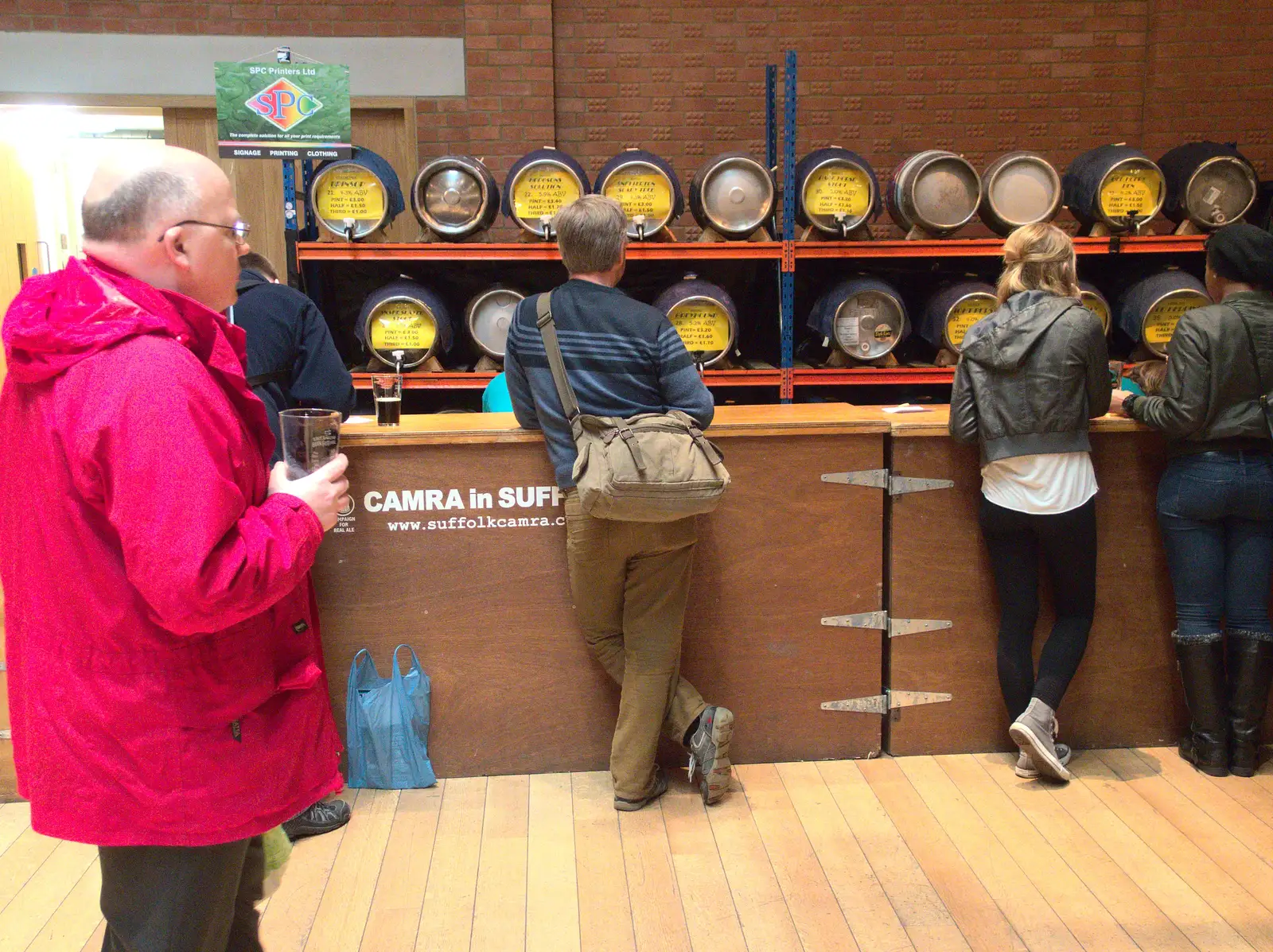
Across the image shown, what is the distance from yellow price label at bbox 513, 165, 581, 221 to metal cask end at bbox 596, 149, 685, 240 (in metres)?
0.17

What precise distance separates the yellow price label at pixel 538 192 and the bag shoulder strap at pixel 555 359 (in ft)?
6.22

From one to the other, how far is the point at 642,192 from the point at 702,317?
1.95 feet

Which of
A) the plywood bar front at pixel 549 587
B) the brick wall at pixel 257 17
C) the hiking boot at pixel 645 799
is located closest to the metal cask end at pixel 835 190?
the plywood bar front at pixel 549 587

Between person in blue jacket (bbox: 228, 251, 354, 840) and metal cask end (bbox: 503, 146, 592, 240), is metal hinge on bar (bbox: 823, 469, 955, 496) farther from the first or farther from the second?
metal cask end (bbox: 503, 146, 592, 240)

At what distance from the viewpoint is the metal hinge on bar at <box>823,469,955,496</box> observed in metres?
3.35

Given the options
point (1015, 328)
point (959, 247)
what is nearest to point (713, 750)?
point (1015, 328)

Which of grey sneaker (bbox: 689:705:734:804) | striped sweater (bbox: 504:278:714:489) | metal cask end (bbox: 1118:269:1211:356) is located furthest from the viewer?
metal cask end (bbox: 1118:269:1211:356)

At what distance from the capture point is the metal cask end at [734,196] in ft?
15.7

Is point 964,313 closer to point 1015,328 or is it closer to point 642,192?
point 642,192

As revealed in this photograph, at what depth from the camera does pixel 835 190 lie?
4777 millimetres

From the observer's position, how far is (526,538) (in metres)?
3.31

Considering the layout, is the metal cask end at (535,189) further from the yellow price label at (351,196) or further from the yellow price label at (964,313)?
the yellow price label at (964,313)

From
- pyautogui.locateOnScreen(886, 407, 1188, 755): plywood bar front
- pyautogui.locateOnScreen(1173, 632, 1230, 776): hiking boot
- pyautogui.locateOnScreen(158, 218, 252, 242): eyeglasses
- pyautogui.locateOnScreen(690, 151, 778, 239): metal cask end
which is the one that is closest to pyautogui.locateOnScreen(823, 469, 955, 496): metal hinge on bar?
pyautogui.locateOnScreen(886, 407, 1188, 755): plywood bar front

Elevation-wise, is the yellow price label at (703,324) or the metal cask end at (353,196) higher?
the metal cask end at (353,196)
